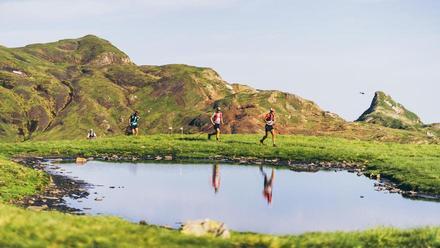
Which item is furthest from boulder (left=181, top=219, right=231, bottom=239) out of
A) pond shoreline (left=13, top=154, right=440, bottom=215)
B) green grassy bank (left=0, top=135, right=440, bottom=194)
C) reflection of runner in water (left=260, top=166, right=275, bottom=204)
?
green grassy bank (left=0, top=135, right=440, bottom=194)

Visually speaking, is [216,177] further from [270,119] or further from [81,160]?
[270,119]

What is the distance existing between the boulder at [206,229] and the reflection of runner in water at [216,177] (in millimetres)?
16291

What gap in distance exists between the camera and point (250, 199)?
32.6 meters

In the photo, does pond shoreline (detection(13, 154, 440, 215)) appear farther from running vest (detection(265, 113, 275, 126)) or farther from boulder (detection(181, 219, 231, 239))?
boulder (detection(181, 219, 231, 239))

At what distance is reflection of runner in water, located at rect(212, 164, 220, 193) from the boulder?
53.4 ft

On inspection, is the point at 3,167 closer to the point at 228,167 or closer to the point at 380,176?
the point at 228,167

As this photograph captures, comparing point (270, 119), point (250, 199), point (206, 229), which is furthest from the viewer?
point (270, 119)

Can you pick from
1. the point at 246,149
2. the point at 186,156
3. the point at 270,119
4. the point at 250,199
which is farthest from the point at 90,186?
the point at 270,119

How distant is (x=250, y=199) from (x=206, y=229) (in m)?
13.8

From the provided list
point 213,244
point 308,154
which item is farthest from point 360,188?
point 213,244

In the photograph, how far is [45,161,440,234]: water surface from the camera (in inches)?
1063

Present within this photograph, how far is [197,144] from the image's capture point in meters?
58.4

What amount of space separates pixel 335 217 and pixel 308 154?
25.9 meters

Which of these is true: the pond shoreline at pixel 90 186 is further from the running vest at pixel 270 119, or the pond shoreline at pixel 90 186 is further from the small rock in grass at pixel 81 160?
the running vest at pixel 270 119
